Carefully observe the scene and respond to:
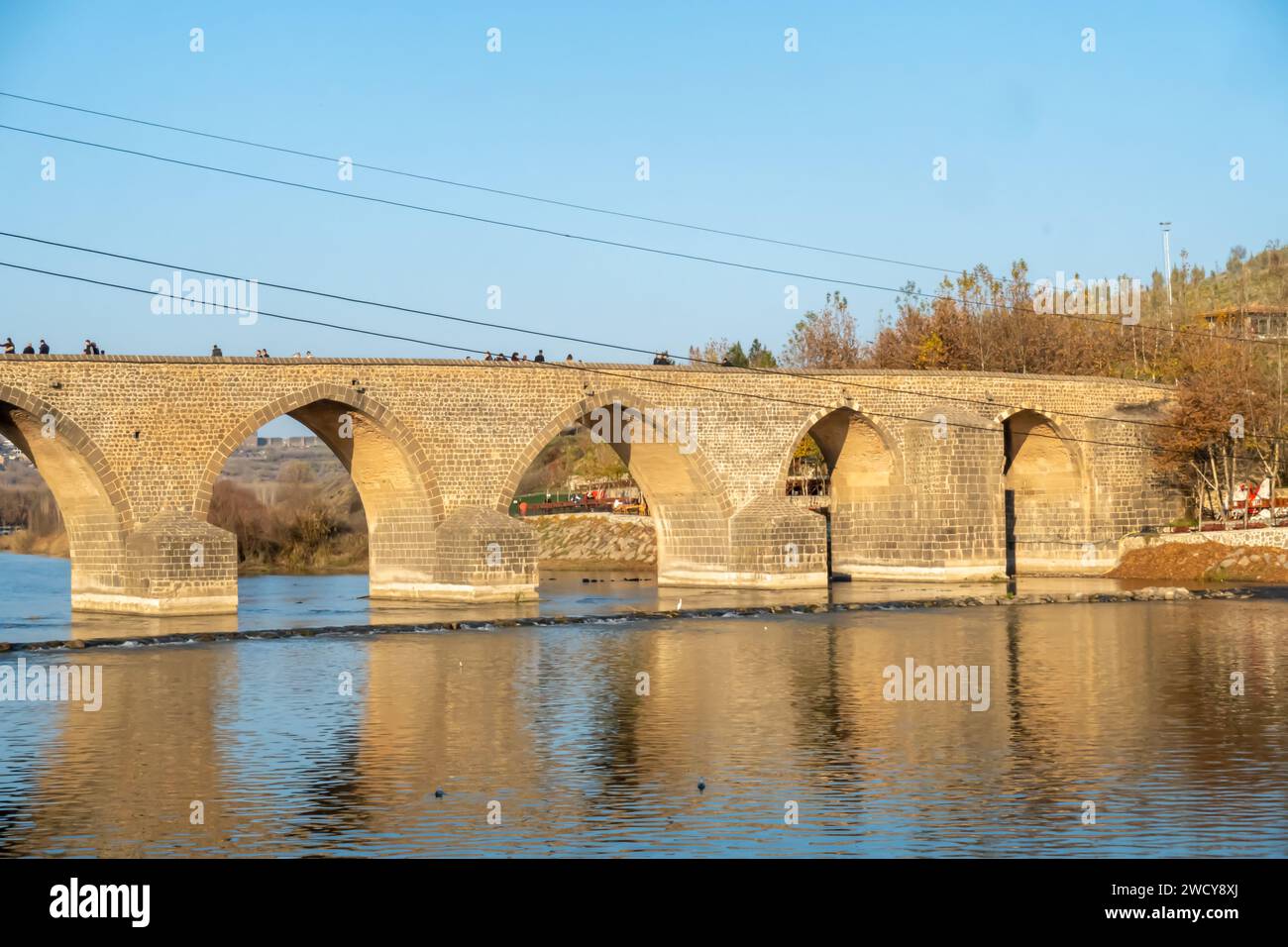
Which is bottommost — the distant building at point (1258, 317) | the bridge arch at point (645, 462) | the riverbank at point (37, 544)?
the riverbank at point (37, 544)

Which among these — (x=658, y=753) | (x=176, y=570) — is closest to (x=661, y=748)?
(x=658, y=753)

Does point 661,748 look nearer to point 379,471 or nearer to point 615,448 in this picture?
point 379,471

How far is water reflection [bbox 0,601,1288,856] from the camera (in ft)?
42.8

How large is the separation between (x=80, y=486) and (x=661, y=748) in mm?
23193

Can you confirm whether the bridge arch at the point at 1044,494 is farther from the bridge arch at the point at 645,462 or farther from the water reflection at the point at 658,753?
Result: the water reflection at the point at 658,753

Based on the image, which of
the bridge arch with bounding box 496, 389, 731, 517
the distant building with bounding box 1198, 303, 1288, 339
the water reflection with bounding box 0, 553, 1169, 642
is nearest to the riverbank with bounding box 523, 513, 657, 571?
the water reflection with bounding box 0, 553, 1169, 642

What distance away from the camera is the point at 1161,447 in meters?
50.2

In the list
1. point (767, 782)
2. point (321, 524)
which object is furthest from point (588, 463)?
point (767, 782)

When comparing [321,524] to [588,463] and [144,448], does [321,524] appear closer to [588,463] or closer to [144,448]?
[588,463]

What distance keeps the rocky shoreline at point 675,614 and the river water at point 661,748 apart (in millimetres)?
1041

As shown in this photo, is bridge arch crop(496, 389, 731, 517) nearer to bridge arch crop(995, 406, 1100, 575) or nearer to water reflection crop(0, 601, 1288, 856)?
bridge arch crop(995, 406, 1100, 575)

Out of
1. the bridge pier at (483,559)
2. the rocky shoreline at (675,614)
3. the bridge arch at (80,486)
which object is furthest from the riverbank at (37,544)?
the rocky shoreline at (675,614)

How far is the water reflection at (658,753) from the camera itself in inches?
513
